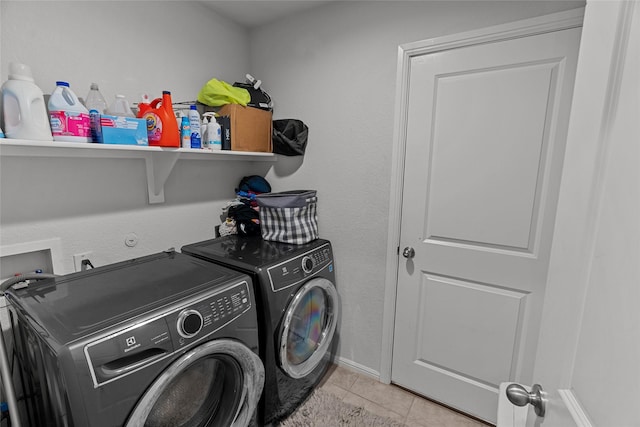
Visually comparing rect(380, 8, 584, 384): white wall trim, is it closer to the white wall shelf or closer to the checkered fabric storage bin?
the checkered fabric storage bin

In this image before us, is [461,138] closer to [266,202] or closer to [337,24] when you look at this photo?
[337,24]

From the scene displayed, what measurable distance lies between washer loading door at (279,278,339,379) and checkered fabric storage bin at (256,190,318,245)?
33 cm

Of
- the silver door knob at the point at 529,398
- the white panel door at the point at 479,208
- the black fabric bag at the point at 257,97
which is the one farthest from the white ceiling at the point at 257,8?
the silver door knob at the point at 529,398

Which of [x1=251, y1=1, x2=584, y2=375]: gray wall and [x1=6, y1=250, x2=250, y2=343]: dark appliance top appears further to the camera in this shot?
[x1=251, y1=1, x2=584, y2=375]: gray wall

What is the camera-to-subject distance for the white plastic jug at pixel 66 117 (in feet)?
3.85

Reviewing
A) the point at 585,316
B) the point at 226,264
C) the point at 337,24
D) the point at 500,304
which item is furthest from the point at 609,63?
the point at 337,24

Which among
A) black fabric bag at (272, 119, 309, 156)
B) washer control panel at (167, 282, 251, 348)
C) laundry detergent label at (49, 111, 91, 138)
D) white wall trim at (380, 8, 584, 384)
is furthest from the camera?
black fabric bag at (272, 119, 309, 156)

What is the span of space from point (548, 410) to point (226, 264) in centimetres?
136

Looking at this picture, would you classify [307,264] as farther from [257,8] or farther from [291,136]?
[257,8]

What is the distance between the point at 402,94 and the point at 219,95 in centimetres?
111

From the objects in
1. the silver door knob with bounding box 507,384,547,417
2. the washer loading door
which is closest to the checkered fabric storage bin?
the washer loading door

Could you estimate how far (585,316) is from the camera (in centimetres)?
51

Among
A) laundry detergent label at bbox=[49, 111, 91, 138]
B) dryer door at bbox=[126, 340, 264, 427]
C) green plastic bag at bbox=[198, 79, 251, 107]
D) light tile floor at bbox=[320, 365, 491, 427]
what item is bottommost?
light tile floor at bbox=[320, 365, 491, 427]

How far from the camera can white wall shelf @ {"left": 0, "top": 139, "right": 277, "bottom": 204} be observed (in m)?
1.17
